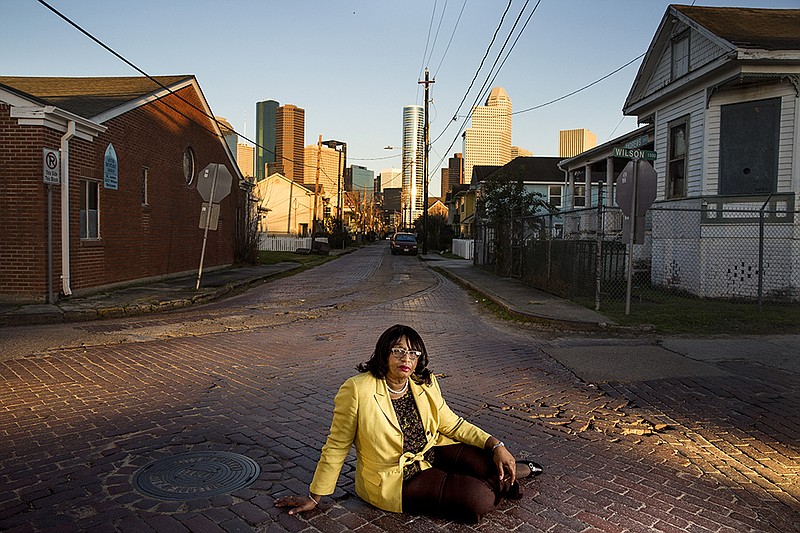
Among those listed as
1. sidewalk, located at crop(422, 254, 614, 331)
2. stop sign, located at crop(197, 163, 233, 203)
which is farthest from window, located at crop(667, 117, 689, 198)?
stop sign, located at crop(197, 163, 233, 203)

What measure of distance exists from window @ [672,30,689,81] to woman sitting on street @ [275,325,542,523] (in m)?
15.7

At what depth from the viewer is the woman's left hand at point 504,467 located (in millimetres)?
3654

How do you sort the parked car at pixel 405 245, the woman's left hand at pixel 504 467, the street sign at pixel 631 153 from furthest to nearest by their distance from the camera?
the parked car at pixel 405 245 → the street sign at pixel 631 153 → the woman's left hand at pixel 504 467

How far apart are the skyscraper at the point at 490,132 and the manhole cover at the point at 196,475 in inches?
894

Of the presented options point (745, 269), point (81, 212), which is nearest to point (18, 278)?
point (81, 212)

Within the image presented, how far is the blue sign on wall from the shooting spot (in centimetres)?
1588

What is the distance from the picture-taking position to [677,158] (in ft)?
56.2

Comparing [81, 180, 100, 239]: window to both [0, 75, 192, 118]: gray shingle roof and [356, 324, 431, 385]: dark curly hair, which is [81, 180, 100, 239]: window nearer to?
[0, 75, 192, 118]: gray shingle roof

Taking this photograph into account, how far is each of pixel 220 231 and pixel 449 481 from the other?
24.0 meters

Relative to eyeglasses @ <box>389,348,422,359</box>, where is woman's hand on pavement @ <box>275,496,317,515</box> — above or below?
below

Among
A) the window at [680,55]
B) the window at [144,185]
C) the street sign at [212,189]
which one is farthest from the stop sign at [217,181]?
the window at [680,55]

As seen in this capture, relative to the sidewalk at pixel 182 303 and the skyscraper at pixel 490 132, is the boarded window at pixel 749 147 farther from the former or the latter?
the skyscraper at pixel 490 132

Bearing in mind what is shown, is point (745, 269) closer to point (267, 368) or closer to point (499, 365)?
point (499, 365)

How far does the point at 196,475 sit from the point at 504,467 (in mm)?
2147
